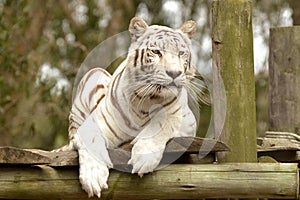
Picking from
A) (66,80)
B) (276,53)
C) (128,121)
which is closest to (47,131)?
(66,80)

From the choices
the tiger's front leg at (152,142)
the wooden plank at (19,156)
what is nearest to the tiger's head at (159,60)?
the tiger's front leg at (152,142)

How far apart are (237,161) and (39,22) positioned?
591 centimetres

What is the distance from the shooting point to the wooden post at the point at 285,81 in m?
5.34

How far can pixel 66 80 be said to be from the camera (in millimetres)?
9281

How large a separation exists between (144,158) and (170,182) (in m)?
0.24

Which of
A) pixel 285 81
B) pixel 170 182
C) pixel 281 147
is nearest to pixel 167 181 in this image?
pixel 170 182

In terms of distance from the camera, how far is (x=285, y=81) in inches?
212

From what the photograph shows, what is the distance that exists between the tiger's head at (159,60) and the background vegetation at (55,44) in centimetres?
410

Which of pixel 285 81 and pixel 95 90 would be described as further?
pixel 285 81

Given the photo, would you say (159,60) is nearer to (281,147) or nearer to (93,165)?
(93,165)

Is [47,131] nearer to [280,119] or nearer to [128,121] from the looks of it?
[280,119]

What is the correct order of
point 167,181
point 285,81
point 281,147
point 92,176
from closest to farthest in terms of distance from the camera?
point 92,176 < point 167,181 < point 281,147 < point 285,81

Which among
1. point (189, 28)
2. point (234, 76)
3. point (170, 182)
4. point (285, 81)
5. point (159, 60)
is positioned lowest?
point (170, 182)

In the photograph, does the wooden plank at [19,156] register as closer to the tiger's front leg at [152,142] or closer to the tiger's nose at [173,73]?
the tiger's front leg at [152,142]
